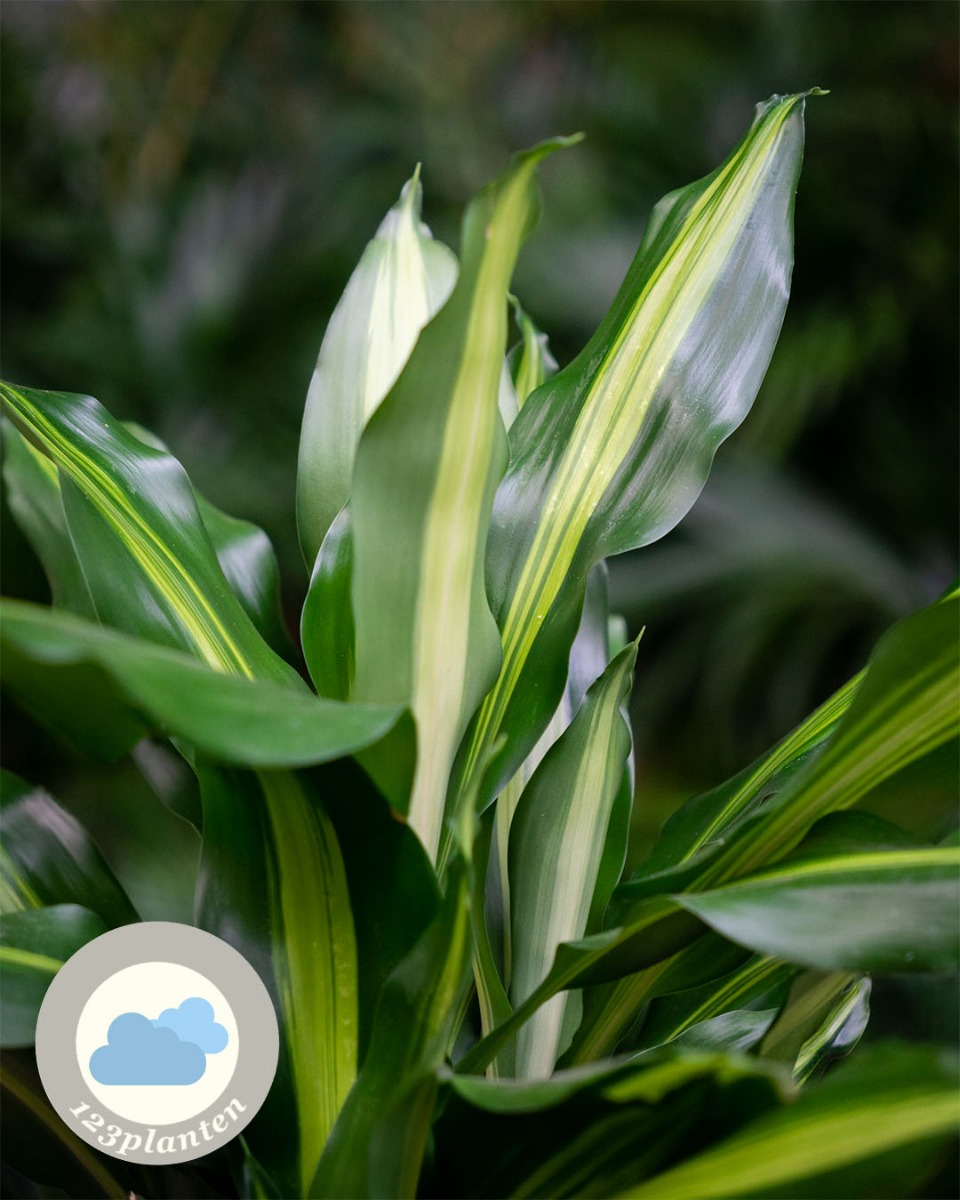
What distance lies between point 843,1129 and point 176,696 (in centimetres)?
21

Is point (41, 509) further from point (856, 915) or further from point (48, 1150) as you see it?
point (856, 915)

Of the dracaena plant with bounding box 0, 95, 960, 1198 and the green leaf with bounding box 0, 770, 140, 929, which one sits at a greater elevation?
the dracaena plant with bounding box 0, 95, 960, 1198

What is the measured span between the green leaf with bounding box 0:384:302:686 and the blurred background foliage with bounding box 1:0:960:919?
1.16 m

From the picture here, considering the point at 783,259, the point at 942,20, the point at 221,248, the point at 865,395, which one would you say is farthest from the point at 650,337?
the point at 942,20

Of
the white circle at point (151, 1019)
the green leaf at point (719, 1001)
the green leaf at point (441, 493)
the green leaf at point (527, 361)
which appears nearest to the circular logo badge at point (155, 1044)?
the white circle at point (151, 1019)

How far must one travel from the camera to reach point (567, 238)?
1.85 m

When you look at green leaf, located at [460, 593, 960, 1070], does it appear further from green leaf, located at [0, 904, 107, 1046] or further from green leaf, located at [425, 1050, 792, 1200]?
green leaf, located at [0, 904, 107, 1046]

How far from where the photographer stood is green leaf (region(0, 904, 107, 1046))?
1.28 feet

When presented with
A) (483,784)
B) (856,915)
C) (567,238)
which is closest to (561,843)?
(483,784)

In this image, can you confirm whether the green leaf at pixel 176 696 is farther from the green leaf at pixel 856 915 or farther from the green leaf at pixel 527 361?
the green leaf at pixel 527 361

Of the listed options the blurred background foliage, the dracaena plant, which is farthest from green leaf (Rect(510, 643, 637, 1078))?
the blurred background foliage

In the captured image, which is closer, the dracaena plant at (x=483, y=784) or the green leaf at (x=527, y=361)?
the dracaena plant at (x=483, y=784)

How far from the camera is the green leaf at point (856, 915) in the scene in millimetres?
342

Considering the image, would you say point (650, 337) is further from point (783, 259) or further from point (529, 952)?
point (529, 952)
